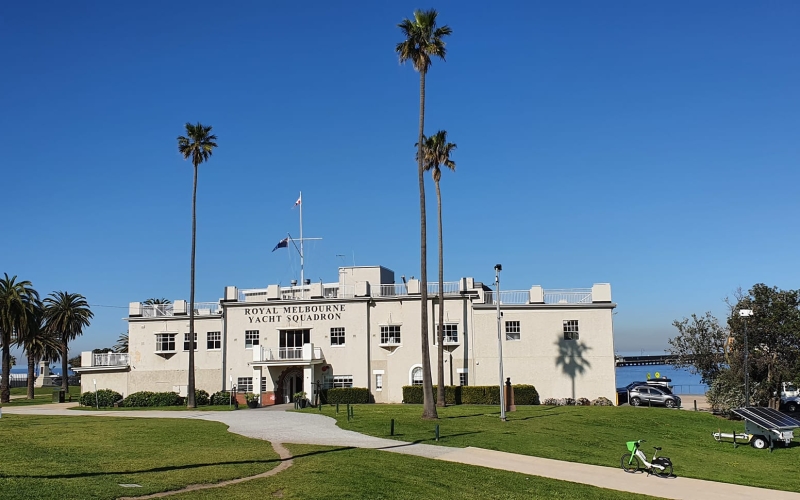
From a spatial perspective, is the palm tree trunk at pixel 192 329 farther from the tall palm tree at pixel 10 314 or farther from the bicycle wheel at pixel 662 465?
the bicycle wheel at pixel 662 465

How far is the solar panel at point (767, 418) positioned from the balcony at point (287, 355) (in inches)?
1071

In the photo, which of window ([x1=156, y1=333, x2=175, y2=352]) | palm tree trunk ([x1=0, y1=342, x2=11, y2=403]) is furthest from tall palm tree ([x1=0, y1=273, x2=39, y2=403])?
window ([x1=156, y1=333, x2=175, y2=352])

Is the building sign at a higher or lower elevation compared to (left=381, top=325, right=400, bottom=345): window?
higher

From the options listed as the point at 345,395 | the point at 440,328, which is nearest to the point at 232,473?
the point at 440,328

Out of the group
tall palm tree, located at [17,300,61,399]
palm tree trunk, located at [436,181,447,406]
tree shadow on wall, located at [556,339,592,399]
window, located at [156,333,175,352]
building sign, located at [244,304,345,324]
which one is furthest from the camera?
tall palm tree, located at [17,300,61,399]

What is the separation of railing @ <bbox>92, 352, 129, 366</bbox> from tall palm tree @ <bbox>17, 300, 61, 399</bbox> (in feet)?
23.6

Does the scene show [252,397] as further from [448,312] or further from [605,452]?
[605,452]

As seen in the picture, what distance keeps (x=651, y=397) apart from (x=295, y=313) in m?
24.7

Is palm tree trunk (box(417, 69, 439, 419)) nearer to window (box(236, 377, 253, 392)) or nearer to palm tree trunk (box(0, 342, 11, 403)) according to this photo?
window (box(236, 377, 253, 392))

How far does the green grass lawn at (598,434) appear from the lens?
24.8 metres

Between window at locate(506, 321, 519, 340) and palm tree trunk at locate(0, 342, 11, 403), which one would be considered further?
palm tree trunk at locate(0, 342, 11, 403)

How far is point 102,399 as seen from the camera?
162ft

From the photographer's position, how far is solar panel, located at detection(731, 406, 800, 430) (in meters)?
29.7

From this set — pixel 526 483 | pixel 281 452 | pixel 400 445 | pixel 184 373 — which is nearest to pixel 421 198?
pixel 400 445
